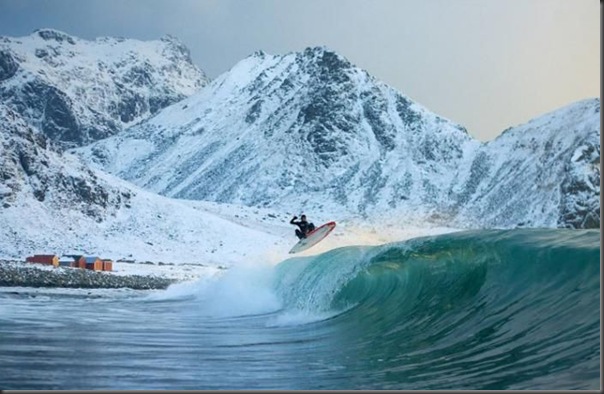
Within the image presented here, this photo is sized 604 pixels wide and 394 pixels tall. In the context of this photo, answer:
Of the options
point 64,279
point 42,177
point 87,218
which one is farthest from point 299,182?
point 64,279

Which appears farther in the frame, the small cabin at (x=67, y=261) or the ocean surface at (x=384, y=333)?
the small cabin at (x=67, y=261)

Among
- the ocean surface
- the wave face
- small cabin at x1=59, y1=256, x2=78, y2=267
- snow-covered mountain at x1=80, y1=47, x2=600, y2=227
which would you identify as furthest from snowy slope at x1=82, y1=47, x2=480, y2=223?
the ocean surface

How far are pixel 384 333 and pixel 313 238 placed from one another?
1950 centimetres

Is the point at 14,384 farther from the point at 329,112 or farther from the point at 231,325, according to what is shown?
the point at 329,112

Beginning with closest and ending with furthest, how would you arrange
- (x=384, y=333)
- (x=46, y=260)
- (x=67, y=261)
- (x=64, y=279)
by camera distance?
(x=384, y=333) → (x=64, y=279) → (x=46, y=260) → (x=67, y=261)

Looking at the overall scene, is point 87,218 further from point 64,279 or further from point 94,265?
point 64,279

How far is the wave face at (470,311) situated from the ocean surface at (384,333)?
0.03 m

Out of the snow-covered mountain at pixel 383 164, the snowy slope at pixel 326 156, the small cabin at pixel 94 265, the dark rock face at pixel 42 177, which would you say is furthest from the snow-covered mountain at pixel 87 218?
the snowy slope at pixel 326 156

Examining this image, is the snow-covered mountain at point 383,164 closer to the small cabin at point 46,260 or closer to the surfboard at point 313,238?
the small cabin at point 46,260

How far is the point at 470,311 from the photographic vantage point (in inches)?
476

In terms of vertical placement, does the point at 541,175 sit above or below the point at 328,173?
below

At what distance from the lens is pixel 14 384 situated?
8.02m

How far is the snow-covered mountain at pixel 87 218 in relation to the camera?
72.4 metres

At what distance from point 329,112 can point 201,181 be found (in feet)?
104
